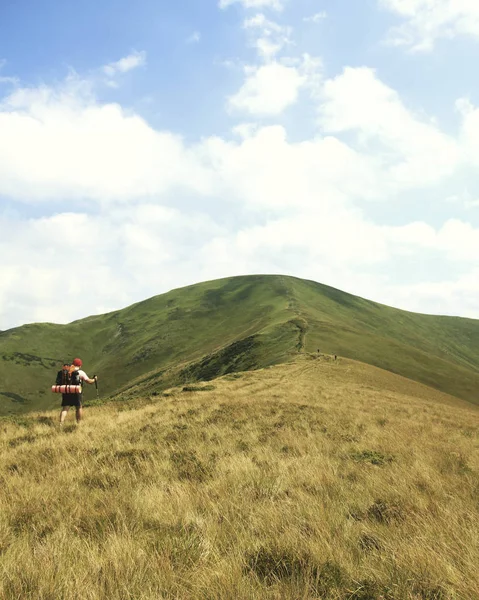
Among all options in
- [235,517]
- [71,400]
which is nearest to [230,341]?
[71,400]

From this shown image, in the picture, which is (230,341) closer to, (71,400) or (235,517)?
(71,400)

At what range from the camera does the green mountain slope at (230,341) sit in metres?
70.0

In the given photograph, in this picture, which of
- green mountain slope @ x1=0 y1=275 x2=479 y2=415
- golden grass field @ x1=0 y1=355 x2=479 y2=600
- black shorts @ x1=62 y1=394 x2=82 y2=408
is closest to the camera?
golden grass field @ x1=0 y1=355 x2=479 y2=600

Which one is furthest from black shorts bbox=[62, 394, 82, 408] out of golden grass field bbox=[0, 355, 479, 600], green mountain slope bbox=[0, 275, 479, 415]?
green mountain slope bbox=[0, 275, 479, 415]

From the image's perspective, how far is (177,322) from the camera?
164250mm

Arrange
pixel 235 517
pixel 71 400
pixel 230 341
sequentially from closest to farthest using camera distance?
pixel 235 517 < pixel 71 400 < pixel 230 341

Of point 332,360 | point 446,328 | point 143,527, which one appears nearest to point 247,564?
point 143,527

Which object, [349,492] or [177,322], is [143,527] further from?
[177,322]

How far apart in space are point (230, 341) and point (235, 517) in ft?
331

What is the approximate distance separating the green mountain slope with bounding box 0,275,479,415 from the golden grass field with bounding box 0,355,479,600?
1621 inches

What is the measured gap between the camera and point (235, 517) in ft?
18.7

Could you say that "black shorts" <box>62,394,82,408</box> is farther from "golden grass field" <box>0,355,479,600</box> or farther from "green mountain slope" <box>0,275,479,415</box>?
"green mountain slope" <box>0,275,479,415</box>

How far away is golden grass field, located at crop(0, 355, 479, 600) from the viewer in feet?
12.9

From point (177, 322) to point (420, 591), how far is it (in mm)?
162878
